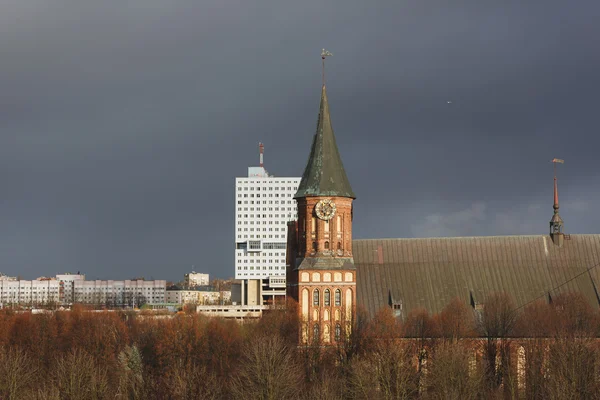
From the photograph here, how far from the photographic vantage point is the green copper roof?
346 feet

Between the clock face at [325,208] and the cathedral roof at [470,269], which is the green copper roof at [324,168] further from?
the cathedral roof at [470,269]

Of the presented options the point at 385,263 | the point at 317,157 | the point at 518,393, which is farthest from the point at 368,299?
the point at 518,393

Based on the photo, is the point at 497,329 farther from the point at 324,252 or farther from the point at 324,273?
the point at 324,252

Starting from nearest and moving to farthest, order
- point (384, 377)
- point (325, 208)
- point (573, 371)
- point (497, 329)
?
point (573, 371) → point (384, 377) → point (497, 329) → point (325, 208)

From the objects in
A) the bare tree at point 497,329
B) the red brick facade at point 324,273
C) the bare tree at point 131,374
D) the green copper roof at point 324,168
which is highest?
the green copper roof at point 324,168

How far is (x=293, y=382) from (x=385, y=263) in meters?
33.8

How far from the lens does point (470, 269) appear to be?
113750 millimetres

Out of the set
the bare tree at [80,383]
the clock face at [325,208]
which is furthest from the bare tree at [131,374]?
the clock face at [325,208]

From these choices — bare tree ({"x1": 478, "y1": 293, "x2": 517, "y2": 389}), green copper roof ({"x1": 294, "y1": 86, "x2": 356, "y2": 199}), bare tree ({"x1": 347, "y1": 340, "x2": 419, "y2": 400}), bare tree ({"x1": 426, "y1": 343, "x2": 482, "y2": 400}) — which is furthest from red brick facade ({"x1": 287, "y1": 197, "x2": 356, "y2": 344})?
bare tree ({"x1": 426, "y1": 343, "x2": 482, "y2": 400})

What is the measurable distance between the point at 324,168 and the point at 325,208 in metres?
4.78

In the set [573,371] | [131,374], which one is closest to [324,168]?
[131,374]

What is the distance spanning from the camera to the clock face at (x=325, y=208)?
104875mm

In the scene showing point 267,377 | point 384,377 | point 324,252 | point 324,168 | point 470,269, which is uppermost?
point 324,168

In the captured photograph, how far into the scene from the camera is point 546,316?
103 metres
